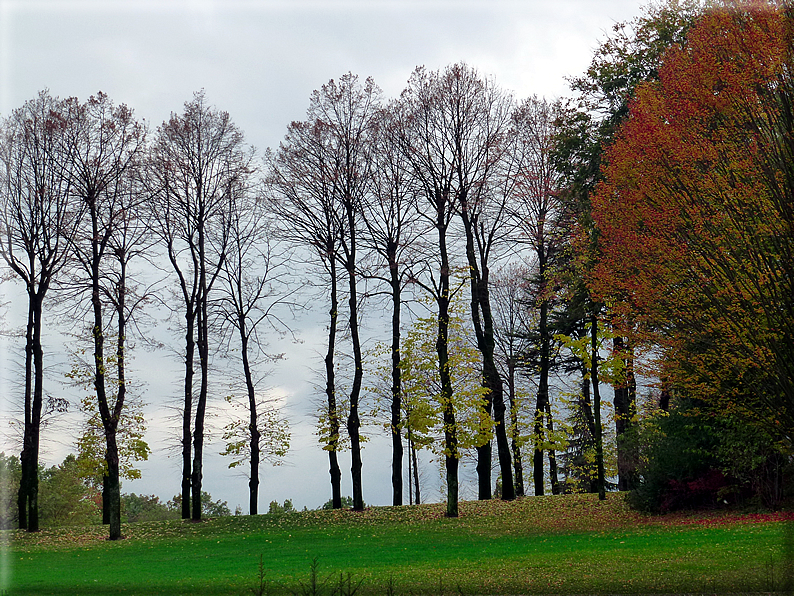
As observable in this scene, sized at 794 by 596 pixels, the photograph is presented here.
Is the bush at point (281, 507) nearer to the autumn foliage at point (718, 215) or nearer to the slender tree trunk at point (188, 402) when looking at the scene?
the slender tree trunk at point (188, 402)

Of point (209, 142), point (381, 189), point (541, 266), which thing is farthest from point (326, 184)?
point (541, 266)

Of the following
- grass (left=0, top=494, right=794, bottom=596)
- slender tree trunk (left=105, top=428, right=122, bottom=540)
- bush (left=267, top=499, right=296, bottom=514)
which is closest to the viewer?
grass (left=0, top=494, right=794, bottom=596)

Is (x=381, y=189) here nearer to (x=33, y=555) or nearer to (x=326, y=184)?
(x=326, y=184)

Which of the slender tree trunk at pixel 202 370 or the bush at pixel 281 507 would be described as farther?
the bush at pixel 281 507

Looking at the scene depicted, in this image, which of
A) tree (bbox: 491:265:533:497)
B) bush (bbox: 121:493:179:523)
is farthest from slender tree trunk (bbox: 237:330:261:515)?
bush (bbox: 121:493:179:523)

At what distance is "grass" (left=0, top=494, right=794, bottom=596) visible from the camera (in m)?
10.8

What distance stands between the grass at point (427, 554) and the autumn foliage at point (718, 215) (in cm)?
300

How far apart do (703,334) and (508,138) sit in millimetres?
17002

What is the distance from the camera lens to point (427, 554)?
15344 mm

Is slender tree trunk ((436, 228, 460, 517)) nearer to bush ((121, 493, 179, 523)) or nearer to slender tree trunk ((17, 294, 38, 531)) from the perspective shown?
slender tree trunk ((17, 294, 38, 531))

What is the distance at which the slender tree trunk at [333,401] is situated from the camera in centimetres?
2738

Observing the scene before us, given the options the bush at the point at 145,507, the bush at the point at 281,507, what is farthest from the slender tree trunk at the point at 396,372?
the bush at the point at 145,507

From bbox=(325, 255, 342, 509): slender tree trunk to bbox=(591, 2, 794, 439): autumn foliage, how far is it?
49.6 feet

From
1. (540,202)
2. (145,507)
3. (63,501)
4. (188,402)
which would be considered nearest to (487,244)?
(540,202)
